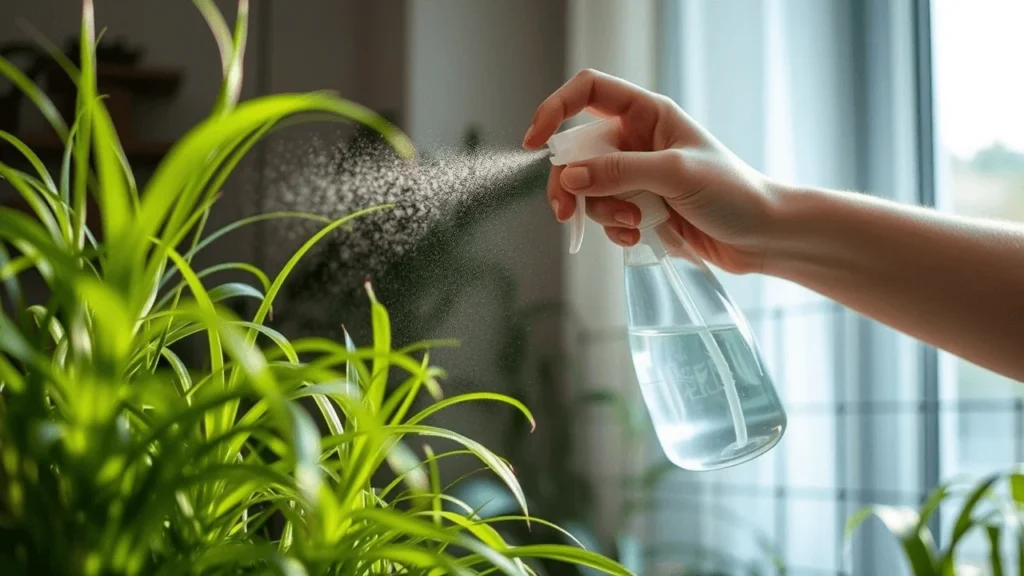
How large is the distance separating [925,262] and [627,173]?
0.30 m

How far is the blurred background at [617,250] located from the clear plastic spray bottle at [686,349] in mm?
252

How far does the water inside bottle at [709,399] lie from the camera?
755 mm

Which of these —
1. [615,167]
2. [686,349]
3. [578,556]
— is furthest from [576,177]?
[578,556]

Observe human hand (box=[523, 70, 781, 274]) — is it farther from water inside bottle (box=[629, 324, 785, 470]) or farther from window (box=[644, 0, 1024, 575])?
window (box=[644, 0, 1024, 575])

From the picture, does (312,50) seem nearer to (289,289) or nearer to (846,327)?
(289,289)

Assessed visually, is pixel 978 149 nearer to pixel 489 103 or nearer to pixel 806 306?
pixel 806 306

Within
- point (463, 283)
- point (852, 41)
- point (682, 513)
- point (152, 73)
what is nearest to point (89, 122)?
point (152, 73)

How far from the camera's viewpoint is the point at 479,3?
3.43 feet

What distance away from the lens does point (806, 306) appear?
1241 mm

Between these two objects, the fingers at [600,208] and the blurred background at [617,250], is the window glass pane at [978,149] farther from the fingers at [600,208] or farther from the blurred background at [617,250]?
the fingers at [600,208]

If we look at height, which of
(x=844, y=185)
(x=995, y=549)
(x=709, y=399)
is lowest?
(x=995, y=549)

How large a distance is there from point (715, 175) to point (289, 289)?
0.43 meters

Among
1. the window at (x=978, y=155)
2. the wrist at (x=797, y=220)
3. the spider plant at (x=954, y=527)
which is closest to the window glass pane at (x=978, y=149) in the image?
the window at (x=978, y=155)

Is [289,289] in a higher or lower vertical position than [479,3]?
lower
